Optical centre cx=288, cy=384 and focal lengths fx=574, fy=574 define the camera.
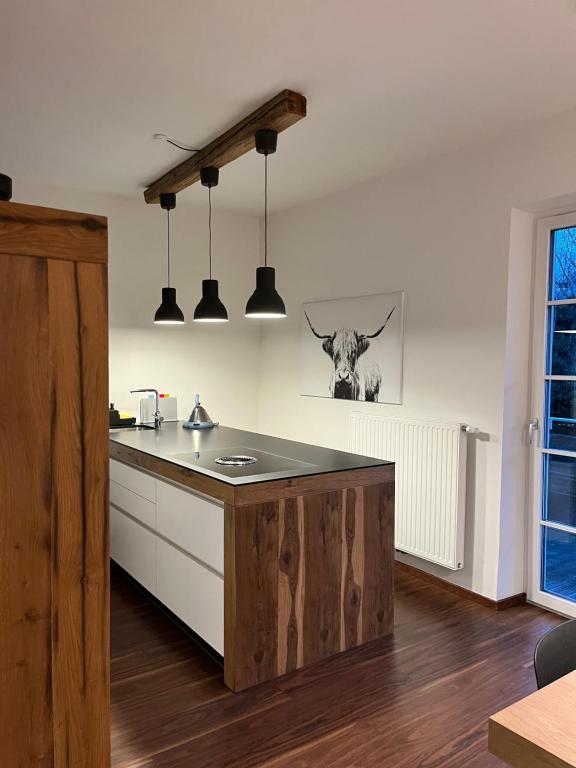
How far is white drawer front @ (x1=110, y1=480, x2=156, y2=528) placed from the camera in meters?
3.10

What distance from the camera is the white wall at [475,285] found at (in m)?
3.04

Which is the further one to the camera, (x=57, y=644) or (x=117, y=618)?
(x=117, y=618)

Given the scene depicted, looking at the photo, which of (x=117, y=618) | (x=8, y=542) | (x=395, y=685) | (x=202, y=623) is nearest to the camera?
(x=8, y=542)

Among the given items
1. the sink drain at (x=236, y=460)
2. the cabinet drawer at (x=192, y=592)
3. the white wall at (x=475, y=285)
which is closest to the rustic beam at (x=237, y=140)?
the white wall at (x=475, y=285)

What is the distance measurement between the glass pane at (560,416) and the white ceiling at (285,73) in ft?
4.56

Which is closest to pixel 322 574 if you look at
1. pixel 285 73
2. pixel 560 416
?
pixel 560 416

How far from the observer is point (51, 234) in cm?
113

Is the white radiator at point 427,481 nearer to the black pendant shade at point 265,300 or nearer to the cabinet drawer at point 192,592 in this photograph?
the black pendant shade at point 265,300

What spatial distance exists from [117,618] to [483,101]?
3.16 metres

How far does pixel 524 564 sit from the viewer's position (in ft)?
10.7

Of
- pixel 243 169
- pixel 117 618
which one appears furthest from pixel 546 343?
pixel 117 618

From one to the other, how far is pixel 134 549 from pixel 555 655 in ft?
8.34

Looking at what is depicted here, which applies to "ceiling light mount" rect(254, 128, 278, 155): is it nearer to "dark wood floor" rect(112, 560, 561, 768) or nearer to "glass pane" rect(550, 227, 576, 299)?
"glass pane" rect(550, 227, 576, 299)

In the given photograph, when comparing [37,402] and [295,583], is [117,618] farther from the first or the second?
[37,402]
